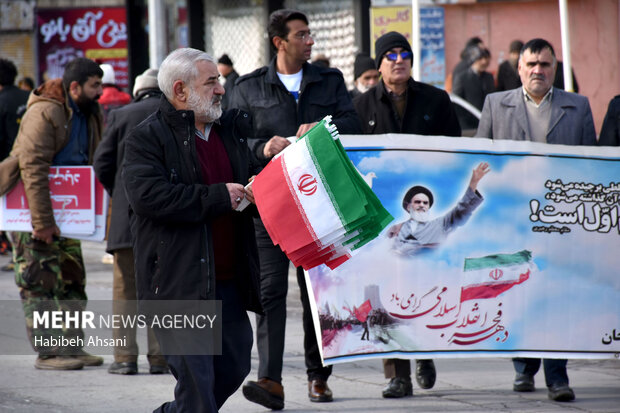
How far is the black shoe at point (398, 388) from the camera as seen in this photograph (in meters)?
6.41

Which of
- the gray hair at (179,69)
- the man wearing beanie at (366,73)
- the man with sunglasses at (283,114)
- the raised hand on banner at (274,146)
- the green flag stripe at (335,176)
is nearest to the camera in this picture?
the green flag stripe at (335,176)

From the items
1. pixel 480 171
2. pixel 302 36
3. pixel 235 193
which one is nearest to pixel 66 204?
pixel 302 36

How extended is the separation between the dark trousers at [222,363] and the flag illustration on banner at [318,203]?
398 mm

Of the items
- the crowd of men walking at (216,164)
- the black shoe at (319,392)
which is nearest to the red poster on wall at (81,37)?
the crowd of men walking at (216,164)

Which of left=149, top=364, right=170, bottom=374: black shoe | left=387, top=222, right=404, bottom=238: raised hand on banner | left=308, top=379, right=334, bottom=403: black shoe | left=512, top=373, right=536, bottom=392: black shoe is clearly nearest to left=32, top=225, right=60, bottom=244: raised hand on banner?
left=149, top=364, right=170, bottom=374: black shoe

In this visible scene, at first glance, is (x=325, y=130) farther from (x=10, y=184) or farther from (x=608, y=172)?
(x=10, y=184)

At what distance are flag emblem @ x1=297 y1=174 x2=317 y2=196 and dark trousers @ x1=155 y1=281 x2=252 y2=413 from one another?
58 cm

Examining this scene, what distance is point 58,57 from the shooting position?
25203 mm

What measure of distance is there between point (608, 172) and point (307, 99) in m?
1.86

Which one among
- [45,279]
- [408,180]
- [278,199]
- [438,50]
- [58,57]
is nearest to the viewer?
[278,199]

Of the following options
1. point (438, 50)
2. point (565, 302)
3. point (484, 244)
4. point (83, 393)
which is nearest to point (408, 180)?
point (484, 244)

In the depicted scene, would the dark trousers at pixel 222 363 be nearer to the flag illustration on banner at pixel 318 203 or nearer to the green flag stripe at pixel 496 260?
the flag illustration on banner at pixel 318 203

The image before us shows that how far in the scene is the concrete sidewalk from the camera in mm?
6176

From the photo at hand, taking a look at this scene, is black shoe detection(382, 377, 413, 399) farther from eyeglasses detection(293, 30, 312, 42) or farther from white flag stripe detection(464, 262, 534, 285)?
eyeglasses detection(293, 30, 312, 42)
